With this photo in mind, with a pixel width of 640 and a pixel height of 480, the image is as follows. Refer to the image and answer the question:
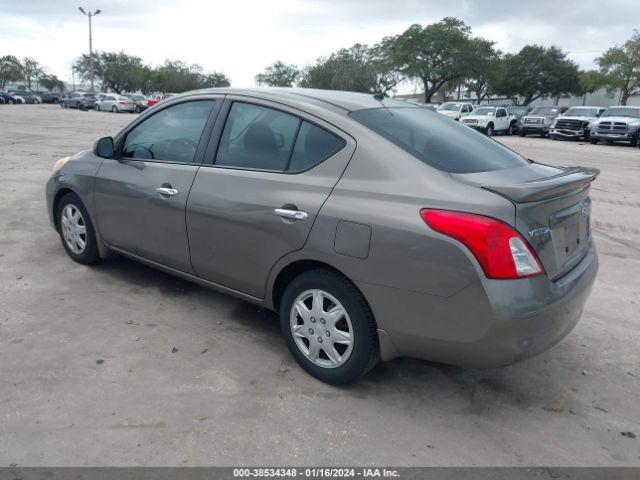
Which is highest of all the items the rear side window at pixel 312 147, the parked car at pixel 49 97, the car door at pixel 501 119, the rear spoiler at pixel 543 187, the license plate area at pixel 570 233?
the parked car at pixel 49 97

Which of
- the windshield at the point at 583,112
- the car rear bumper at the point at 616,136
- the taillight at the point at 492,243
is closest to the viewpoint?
the taillight at the point at 492,243

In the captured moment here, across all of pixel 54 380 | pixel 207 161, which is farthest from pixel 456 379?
pixel 54 380

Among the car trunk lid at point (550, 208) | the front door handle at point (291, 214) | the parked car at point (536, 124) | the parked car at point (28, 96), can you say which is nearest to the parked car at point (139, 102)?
the parked car at point (28, 96)

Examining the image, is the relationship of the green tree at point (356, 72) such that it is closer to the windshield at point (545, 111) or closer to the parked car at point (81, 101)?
the parked car at point (81, 101)

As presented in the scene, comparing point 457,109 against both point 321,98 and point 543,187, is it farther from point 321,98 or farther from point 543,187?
point 543,187

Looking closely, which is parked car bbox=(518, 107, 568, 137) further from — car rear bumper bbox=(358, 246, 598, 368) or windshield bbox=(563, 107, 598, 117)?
car rear bumper bbox=(358, 246, 598, 368)

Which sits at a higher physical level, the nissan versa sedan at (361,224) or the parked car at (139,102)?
the parked car at (139,102)

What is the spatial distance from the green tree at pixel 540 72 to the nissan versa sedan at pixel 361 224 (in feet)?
218

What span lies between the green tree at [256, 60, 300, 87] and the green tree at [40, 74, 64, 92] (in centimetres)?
4222

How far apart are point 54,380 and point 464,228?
2442mm

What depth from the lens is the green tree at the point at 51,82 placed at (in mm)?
101188

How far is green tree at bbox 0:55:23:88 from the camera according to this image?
8894cm

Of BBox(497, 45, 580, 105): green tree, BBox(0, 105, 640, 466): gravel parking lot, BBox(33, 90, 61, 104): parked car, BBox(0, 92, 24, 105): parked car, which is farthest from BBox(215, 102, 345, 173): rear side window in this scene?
BBox(33, 90, 61, 104): parked car

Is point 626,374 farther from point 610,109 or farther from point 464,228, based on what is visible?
point 610,109
